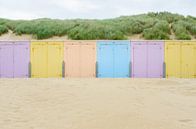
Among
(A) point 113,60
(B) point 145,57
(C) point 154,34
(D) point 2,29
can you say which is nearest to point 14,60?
(A) point 113,60

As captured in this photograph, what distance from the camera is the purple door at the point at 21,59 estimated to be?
68.3 feet

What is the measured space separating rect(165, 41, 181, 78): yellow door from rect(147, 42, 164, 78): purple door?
0.78 ft

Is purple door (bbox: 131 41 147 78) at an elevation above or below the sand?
above

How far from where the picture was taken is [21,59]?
20.8 metres

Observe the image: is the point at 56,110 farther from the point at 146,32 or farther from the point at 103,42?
the point at 146,32

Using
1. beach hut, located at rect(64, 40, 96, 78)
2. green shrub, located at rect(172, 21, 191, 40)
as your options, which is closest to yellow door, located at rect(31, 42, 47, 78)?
beach hut, located at rect(64, 40, 96, 78)

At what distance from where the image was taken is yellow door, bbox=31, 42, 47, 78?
20.9 metres

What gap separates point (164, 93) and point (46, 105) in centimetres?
394

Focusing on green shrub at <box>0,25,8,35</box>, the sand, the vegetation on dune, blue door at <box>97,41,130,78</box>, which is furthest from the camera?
green shrub at <box>0,25,8,35</box>

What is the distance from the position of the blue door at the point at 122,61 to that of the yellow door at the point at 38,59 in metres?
2.82

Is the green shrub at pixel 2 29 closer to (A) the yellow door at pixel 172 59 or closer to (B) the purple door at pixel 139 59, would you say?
(B) the purple door at pixel 139 59

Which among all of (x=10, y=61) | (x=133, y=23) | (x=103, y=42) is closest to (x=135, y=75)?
(x=103, y=42)

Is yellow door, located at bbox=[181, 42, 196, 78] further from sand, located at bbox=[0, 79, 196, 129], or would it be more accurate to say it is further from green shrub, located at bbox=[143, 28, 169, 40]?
green shrub, located at bbox=[143, 28, 169, 40]

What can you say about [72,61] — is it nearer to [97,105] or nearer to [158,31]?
[97,105]
